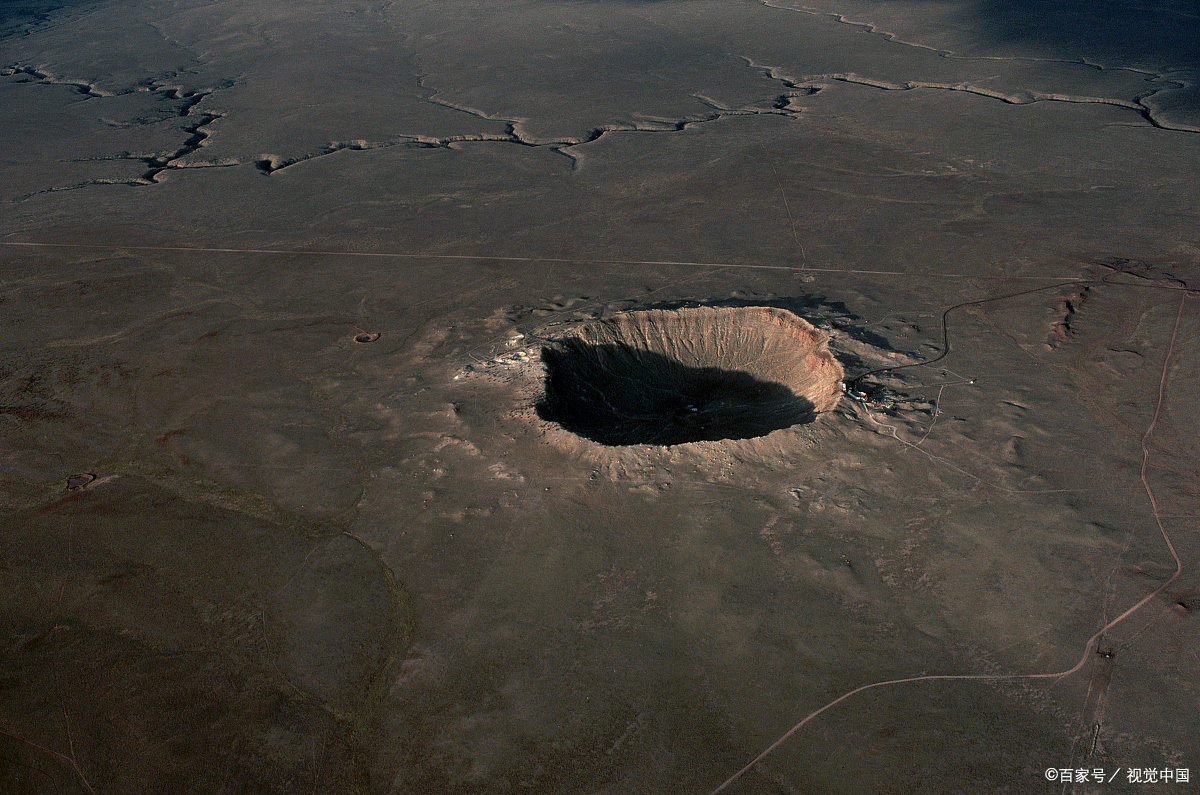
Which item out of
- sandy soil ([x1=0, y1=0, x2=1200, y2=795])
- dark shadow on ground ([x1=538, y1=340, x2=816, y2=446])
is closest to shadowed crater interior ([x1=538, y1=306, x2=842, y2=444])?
dark shadow on ground ([x1=538, y1=340, x2=816, y2=446])

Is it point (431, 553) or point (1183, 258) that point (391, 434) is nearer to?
point (431, 553)

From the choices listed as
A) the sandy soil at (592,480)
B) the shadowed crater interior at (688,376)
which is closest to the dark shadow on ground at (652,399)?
the shadowed crater interior at (688,376)

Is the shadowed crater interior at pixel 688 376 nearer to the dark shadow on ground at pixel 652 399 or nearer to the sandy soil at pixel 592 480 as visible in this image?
the dark shadow on ground at pixel 652 399

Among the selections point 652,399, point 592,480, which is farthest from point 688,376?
point 592,480

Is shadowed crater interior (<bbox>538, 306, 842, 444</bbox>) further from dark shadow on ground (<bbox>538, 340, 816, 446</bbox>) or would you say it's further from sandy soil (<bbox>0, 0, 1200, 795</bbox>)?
sandy soil (<bbox>0, 0, 1200, 795</bbox>)

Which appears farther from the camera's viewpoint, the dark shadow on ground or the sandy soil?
the dark shadow on ground

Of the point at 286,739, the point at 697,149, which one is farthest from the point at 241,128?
the point at 286,739
